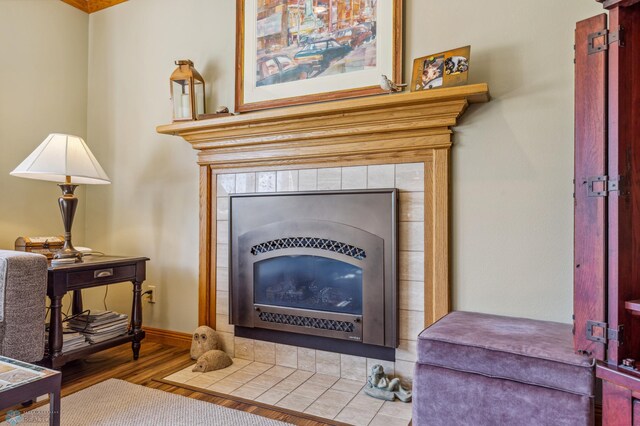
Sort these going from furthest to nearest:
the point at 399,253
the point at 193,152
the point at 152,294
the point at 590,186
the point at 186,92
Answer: the point at 152,294, the point at 193,152, the point at 186,92, the point at 399,253, the point at 590,186

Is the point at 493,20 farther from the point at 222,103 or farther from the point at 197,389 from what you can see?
the point at 197,389

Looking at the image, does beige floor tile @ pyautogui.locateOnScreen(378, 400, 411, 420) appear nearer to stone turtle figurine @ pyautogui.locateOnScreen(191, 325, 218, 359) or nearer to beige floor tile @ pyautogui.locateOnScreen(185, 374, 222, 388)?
beige floor tile @ pyautogui.locateOnScreen(185, 374, 222, 388)

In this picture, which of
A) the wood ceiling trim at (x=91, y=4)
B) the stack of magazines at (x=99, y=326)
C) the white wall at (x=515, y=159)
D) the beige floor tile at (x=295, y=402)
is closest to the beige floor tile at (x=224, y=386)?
the beige floor tile at (x=295, y=402)

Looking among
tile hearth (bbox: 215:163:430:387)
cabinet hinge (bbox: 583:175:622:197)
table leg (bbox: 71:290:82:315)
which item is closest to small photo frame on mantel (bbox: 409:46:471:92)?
tile hearth (bbox: 215:163:430:387)

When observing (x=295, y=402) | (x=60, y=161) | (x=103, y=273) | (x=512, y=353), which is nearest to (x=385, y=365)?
(x=295, y=402)

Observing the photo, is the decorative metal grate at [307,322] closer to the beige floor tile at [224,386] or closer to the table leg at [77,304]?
the beige floor tile at [224,386]

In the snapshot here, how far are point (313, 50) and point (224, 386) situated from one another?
1.95 m

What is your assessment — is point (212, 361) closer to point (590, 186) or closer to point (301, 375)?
point (301, 375)

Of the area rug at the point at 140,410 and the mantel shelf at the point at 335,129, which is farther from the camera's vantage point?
the mantel shelf at the point at 335,129

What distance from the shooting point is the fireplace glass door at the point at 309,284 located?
2.29 metres

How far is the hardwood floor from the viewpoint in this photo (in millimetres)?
1950

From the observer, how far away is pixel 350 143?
2.29 m

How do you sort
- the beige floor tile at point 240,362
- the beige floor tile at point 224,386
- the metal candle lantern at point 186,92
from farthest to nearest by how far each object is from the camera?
the metal candle lantern at point 186,92 < the beige floor tile at point 240,362 < the beige floor tile at point 224,386

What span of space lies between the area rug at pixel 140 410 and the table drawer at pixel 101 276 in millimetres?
564
